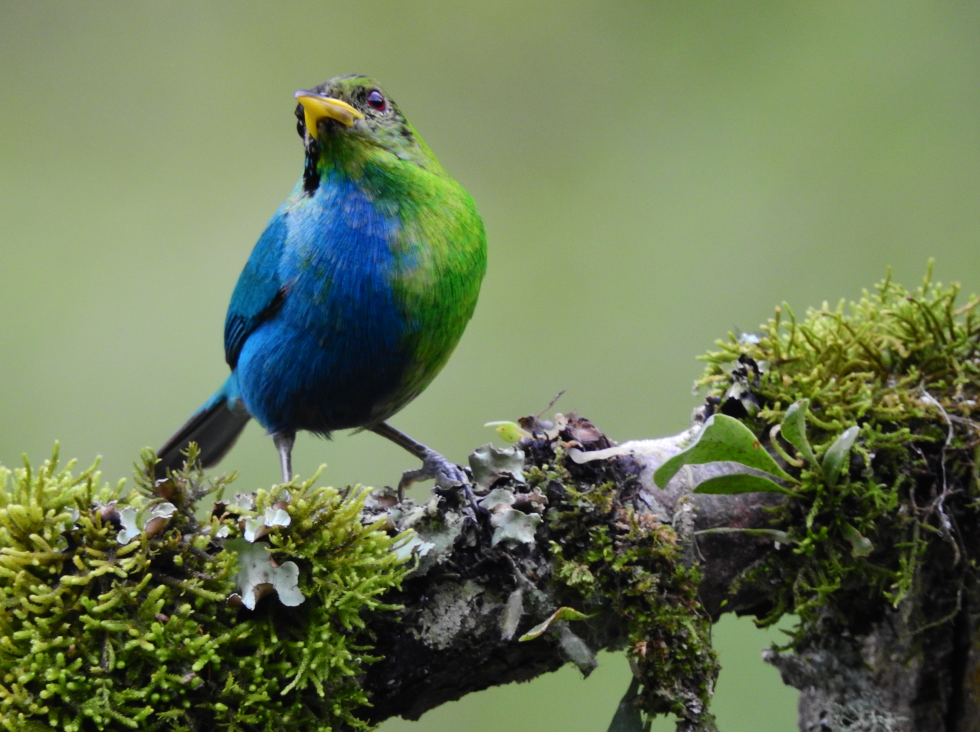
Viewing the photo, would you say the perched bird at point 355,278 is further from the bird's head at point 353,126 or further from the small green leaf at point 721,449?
the small green leaf at point 721,449

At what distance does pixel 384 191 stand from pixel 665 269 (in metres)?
3.00

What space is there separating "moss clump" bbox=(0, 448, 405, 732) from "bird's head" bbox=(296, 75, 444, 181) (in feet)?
4.33

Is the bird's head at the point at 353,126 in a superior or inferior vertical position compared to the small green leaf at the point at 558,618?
superior

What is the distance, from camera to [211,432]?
11.2ft

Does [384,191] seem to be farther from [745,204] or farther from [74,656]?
[745,204]

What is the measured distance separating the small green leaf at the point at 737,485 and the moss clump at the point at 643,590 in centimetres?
13

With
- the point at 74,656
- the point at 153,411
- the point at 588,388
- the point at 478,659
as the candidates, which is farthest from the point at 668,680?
the point at 153,411

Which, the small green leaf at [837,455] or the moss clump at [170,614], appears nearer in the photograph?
the moss clump at [170,614]

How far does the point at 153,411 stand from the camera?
15.6 ft

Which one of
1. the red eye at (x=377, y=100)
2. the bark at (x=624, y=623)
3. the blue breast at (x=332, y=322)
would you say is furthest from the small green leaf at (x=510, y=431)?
the red eye at (x=377, y=100)

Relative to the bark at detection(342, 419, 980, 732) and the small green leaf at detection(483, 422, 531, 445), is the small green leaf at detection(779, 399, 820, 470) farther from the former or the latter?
the small green leaf at detection(483, 422, 531, 445)

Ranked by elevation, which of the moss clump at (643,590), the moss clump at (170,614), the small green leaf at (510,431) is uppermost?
the small green leaf at (510,431)

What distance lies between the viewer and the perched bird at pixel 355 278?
2.49m

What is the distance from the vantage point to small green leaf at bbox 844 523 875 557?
191 cm
